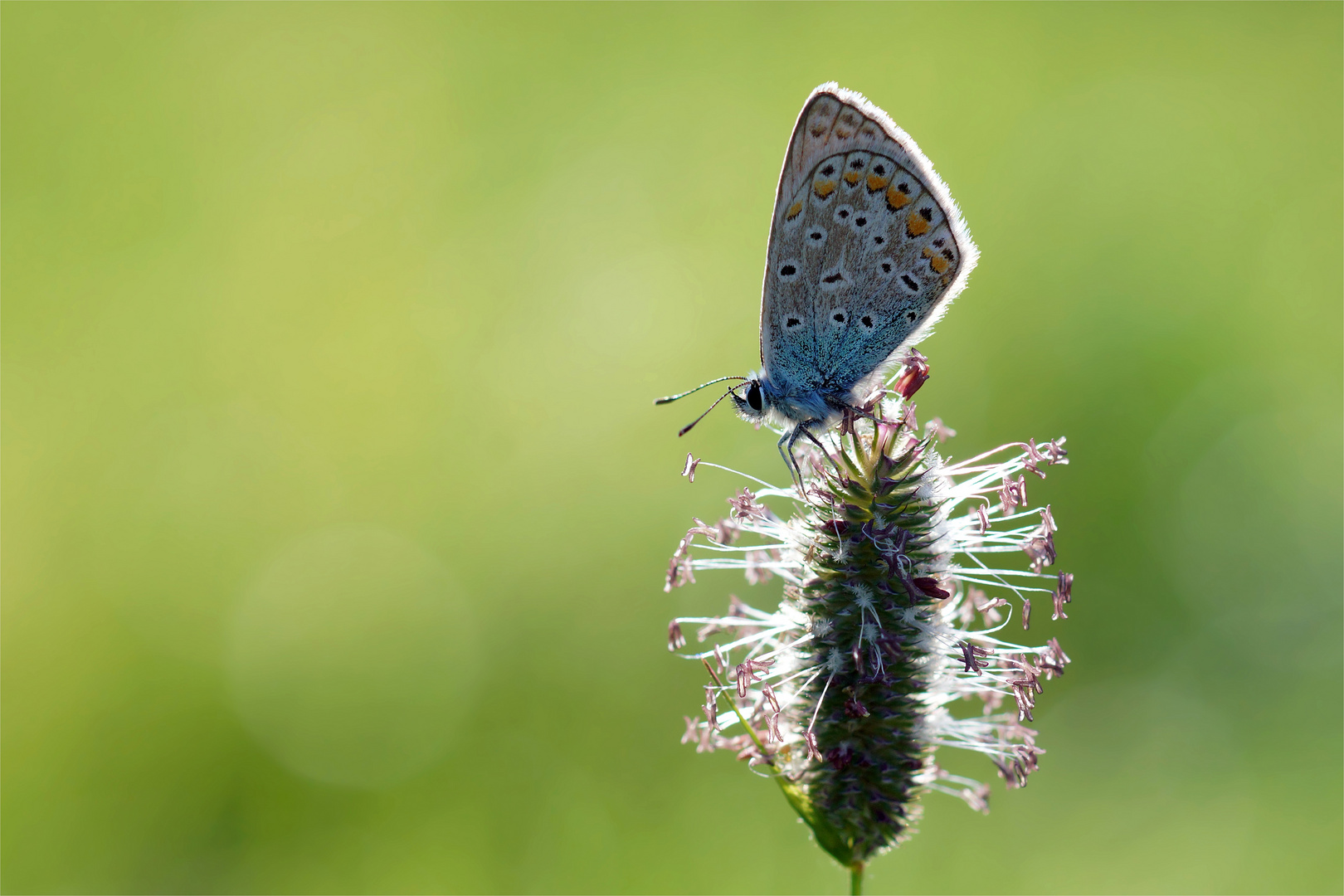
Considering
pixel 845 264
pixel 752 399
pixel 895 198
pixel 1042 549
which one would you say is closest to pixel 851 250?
pixel 845 264

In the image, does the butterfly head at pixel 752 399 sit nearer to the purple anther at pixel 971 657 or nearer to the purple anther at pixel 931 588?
the purple anther at pixel 931 588

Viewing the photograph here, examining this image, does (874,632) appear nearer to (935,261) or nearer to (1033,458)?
(1033,458)

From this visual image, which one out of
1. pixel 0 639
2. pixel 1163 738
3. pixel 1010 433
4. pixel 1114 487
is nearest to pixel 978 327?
pixel 1010 433

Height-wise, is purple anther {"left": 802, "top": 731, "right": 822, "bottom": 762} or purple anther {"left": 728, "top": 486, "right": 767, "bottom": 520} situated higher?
purple anther {"left": 728, "top": 486, "right": 767, "bottom": 520}

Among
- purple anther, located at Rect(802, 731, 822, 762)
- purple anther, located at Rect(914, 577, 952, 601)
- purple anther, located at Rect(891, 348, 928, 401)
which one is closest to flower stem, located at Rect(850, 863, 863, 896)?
purple anther, located at Rect(802, 731, 822, 762)

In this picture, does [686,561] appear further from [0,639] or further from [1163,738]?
[0,639]

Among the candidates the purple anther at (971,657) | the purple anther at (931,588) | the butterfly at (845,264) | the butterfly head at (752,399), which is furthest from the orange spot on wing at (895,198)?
the purple anther at (971,657)

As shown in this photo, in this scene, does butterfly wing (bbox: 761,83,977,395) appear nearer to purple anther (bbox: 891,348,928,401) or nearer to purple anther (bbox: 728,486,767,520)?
purple anther (bbox: 891,348,928,401)
